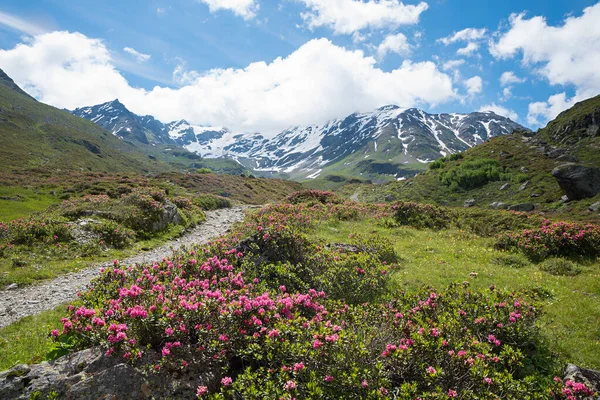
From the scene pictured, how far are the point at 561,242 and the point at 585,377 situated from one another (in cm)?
1319

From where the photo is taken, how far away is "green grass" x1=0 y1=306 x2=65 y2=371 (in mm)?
8469

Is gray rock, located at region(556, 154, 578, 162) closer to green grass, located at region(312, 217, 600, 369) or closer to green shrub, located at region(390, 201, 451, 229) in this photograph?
green shrub, located at region(390, 201, 451, 229)

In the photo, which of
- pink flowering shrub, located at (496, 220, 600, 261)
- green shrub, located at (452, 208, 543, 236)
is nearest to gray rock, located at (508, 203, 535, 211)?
green shrub, located at (452, 208, 543, 236)

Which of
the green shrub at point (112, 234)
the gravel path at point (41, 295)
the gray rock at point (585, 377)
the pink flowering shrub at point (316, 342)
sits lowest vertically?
the gravel path at point (41, 295)

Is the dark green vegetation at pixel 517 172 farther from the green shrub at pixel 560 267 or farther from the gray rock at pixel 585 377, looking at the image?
the gray rock at pixel 585 377

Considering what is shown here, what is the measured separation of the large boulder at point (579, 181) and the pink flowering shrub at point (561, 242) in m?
22.9

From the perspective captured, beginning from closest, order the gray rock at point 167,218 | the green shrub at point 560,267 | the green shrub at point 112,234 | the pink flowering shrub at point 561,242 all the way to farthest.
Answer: the green shrub at point 560,267 < the pink flowering shrub at point 561,242 < the green shrub at point 112,234 < the gray rock at point 167,218

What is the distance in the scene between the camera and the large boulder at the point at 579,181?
34156 mm

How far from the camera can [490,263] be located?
16.1 m

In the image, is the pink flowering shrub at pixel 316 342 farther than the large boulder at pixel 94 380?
Yes

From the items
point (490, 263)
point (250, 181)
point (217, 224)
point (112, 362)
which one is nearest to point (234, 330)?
point (112, 362)

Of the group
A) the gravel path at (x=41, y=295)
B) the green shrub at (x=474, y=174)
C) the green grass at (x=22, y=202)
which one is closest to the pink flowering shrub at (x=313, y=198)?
the green shrub at (x=474, y=174)

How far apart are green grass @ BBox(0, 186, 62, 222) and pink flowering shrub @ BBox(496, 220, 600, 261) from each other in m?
44.5

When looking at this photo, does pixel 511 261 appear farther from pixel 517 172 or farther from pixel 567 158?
pixel 567 158
